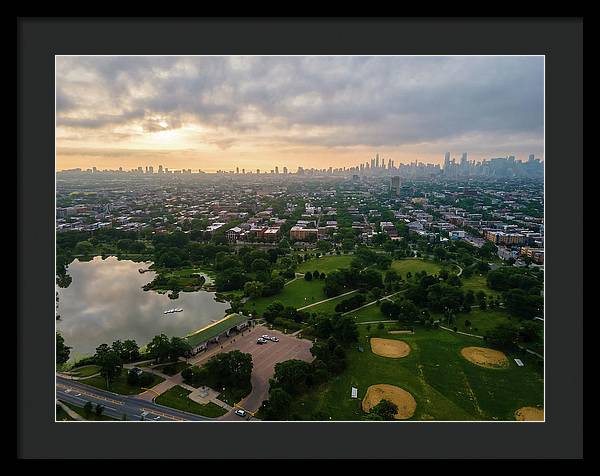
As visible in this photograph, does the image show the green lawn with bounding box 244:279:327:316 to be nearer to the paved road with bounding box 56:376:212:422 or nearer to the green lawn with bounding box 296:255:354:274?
the green lawn with bounding box 296:255:354:274

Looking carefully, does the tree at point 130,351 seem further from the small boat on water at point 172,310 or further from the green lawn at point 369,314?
the green lawn at point 369,314

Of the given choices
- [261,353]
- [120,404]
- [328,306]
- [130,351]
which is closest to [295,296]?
[328,306]

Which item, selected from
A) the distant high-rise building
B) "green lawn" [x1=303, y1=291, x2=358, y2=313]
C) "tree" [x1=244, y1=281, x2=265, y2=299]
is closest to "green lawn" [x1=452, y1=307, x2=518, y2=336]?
"green lawn" [x1=303, y1=291, x2=358, y2=313]

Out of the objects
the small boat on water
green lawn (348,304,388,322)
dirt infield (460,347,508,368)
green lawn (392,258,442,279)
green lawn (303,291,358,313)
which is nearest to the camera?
dirt infield (460,347,508,368)

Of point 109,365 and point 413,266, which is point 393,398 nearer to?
point 109,365

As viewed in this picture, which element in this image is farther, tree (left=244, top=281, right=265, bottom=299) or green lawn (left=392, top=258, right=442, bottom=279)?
green lawn (left=392, top=258, right=442, bottom=279)
